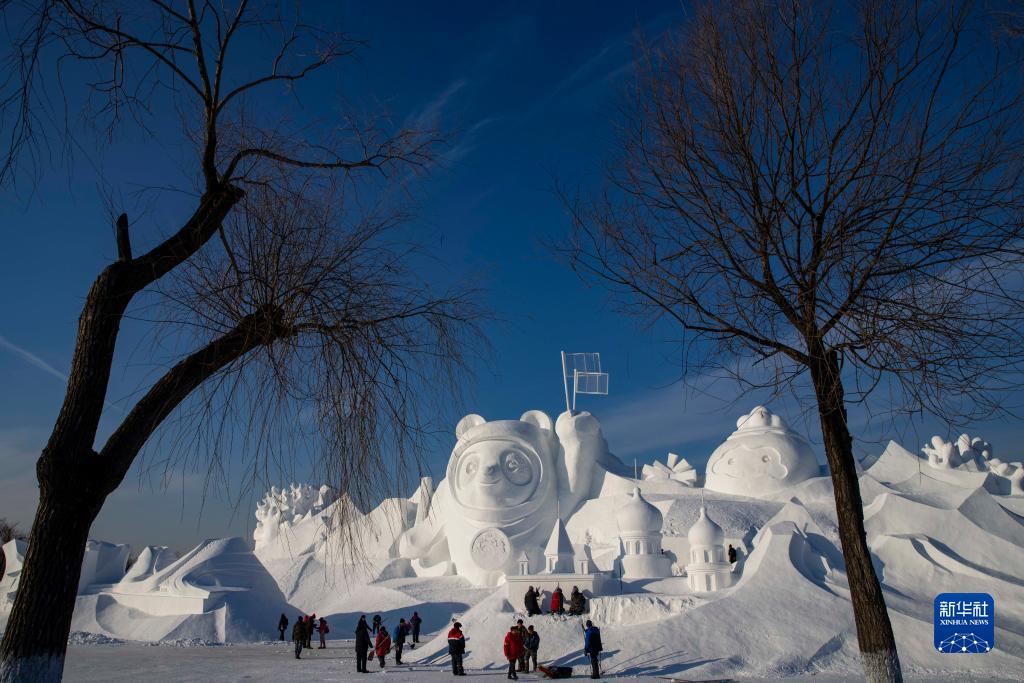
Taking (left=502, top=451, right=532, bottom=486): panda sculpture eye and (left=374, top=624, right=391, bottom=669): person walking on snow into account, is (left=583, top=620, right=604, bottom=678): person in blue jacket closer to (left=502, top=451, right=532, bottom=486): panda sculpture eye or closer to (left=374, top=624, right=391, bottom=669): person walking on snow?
(left=374, top=624, right=391, bottom=669): person walking on snow

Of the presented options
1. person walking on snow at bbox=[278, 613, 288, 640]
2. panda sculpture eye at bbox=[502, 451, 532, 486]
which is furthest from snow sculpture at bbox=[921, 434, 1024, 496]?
person walking on snow at bbox=[278, 613, 288, 640]

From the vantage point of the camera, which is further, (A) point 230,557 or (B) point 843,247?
(A) point 230,557

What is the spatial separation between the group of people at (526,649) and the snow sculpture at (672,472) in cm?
1688

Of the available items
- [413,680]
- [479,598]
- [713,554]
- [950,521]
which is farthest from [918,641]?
[479,598]

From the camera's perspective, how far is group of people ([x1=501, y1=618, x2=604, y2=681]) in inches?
464

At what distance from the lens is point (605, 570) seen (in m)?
20.7

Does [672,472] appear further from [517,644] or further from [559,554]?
[517,644]

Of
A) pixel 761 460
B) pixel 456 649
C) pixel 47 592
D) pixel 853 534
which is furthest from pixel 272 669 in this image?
pixel 761 460

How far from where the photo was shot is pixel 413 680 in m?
11.7

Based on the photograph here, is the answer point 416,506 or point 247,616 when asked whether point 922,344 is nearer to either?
point 247,616

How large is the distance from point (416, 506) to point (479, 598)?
Answer: 24.9ft

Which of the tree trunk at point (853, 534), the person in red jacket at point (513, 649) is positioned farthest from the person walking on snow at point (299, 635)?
the tree trunk at point (853, 534)

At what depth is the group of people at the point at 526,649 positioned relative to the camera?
1177cm

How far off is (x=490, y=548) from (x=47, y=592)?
2309 centimetres
